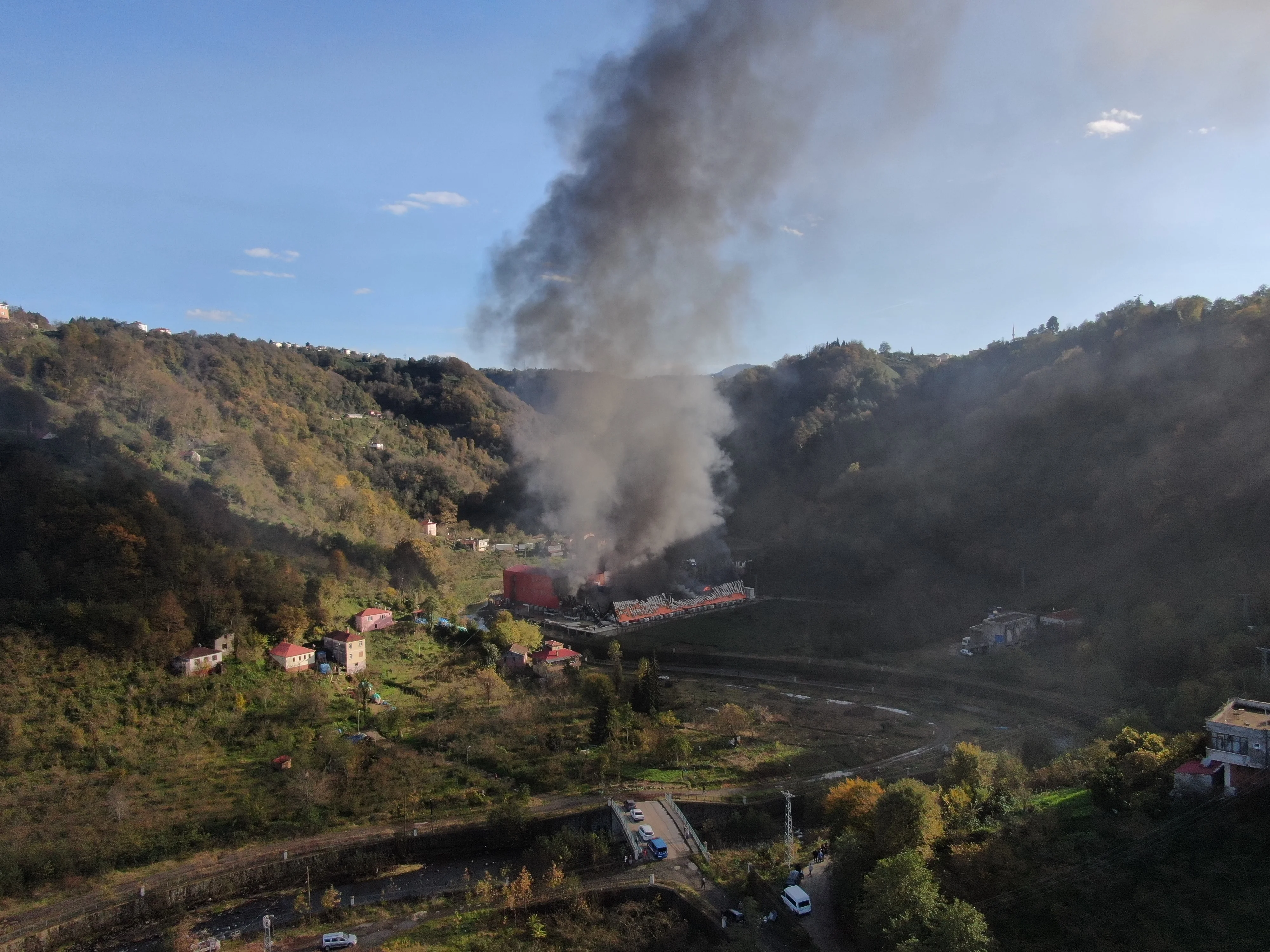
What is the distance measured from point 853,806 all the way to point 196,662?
14262 millimetres

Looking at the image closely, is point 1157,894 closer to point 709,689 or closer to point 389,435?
point 709,689

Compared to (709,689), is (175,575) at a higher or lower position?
higher

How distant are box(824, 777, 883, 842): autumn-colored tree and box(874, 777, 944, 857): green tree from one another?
645 mm

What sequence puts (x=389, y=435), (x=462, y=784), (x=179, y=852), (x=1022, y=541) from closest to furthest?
(x=179, y=852), (x=462, y=784), (x=1022, y=541), (x=389, y=435)

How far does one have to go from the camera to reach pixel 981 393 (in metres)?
40.3

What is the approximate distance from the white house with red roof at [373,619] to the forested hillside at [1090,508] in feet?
48.9

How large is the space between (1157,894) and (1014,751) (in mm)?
6609

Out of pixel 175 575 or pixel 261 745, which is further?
pixel 175 575

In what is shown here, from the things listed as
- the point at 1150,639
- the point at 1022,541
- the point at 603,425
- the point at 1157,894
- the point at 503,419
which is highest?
the point at 503,419

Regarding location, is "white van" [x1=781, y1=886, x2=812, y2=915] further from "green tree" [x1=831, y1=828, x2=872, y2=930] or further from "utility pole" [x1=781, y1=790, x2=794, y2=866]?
"utility pole" [x1=781, y1=790, x2=794, y2=866]

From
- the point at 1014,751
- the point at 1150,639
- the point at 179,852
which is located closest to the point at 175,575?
the point at 179,852

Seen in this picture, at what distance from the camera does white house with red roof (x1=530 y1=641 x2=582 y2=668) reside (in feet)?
72.1

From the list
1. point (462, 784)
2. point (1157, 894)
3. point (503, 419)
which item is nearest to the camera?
point (1157, 894)

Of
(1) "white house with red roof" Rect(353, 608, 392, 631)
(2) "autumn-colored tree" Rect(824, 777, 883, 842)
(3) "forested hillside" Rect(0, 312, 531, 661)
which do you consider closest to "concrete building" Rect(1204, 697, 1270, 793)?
(2) "autumn-colored tree" Rect(824, 777, 883, 842)
